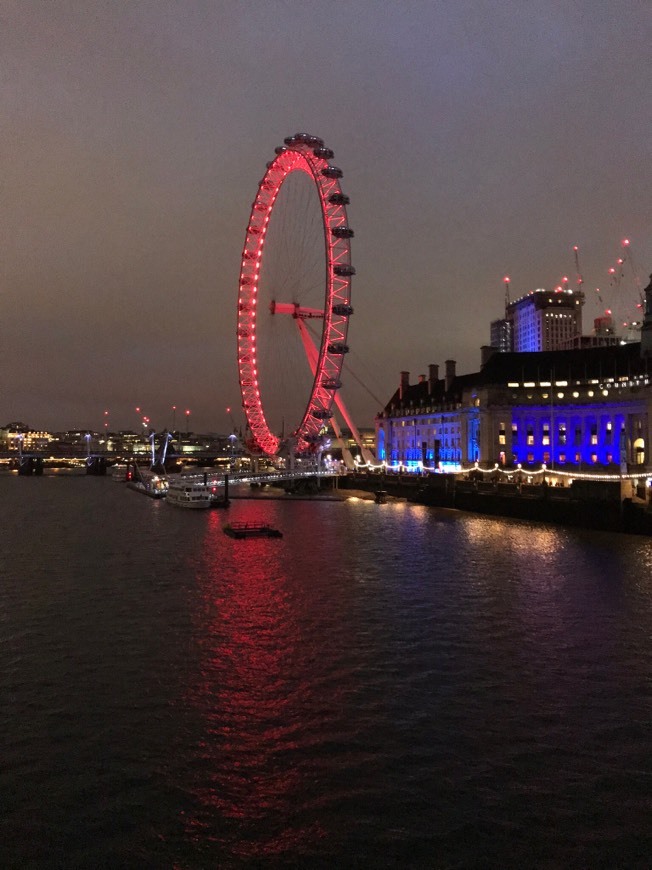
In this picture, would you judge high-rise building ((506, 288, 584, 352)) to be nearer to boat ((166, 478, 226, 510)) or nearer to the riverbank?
the riverbank

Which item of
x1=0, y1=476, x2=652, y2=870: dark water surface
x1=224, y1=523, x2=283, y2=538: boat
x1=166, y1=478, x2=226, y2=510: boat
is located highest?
x1=166, y1=478, x2=226, y2=510: boat

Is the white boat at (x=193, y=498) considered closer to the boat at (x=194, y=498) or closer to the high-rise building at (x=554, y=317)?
the boat at (x=194, y=498)

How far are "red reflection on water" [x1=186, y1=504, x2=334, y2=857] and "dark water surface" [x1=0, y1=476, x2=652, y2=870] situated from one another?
0.04 meters

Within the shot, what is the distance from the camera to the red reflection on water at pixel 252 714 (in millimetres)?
10031

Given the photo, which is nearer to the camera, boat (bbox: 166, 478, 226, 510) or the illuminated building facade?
boat (bbox: 166, 478, 226, 510)

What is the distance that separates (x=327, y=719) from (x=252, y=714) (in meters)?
1.42

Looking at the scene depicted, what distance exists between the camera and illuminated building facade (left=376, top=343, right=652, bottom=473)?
7825cm

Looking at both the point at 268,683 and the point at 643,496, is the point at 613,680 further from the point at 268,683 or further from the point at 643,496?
the point at 643,496

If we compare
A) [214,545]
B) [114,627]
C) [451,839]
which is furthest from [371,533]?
[451,839]

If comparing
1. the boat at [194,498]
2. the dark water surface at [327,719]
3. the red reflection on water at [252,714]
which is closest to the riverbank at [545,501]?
the dark water surface at [327,719]

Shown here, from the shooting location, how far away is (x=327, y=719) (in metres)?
13.7

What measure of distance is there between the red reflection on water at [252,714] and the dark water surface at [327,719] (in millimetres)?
45

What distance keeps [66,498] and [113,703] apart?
71469mm

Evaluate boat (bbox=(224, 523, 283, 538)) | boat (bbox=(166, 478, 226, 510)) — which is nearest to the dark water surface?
boat (bbox=(224, 523, 283, 538))
